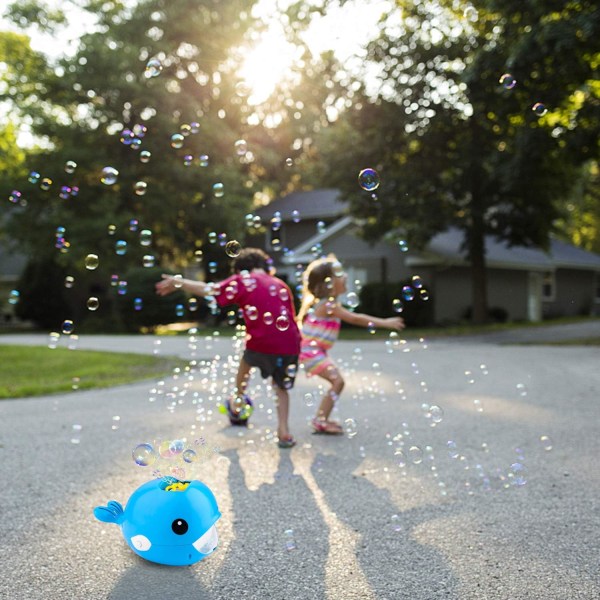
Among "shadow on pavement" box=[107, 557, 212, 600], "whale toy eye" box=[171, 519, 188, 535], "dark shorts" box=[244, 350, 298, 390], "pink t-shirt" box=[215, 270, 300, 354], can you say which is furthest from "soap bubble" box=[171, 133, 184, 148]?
"shadow on pavement" box=[107, 557, 212, 600]

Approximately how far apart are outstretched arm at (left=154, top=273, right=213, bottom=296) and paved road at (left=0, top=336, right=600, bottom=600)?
1218 millimetres

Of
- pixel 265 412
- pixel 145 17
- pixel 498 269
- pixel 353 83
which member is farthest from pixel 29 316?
pixel 265 412

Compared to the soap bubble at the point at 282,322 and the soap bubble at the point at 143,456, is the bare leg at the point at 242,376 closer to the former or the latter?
the soap bubble at the point at 282,322

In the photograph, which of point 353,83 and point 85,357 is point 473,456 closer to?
point 85,357

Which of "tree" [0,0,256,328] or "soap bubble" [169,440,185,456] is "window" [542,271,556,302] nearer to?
"tree" [0,0,256,328]

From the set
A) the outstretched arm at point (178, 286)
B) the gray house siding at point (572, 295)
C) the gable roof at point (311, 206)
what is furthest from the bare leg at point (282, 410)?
the gray house siding at point (572, 295)

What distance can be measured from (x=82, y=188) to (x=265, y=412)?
22893mm

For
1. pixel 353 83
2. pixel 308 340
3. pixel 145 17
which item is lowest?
pixel 308 340

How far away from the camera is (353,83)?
22.9 metres

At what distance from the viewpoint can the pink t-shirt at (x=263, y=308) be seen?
5234 millimetres

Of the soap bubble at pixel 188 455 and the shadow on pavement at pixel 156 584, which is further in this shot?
the soap bubble at pixel 188 455

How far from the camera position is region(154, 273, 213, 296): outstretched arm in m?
4.55

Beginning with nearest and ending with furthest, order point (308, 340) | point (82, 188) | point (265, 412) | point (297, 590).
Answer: point (297, 590) → point (308, 340) → point (265, 412) → point (82, 188)

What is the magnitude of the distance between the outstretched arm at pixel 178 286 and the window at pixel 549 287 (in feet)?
103
